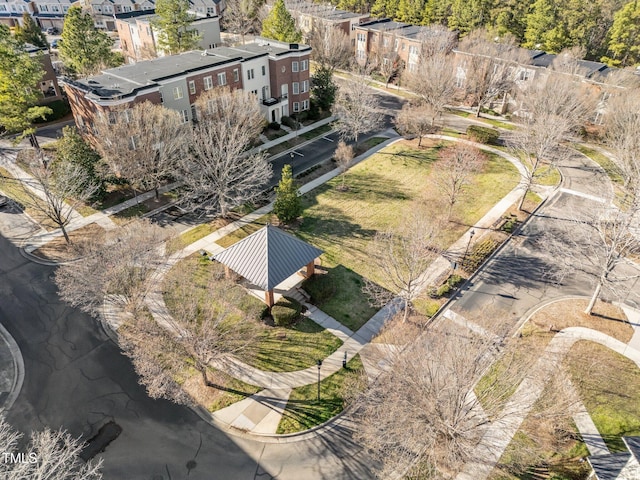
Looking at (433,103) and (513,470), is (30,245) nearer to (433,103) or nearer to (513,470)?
(513,470)

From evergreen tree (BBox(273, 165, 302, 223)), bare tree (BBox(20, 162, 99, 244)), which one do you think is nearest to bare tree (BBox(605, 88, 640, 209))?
evergreen tree (BBox(273, 165, 302, 223))

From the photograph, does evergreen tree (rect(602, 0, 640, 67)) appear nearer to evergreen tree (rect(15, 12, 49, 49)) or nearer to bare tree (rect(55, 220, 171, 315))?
bare tree (rect(55, 220, 171, 315))

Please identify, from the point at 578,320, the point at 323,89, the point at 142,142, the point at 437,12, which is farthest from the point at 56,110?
the point at 437,12

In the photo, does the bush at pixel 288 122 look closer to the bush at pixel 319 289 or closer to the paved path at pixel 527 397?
the bush at pixel 319 289

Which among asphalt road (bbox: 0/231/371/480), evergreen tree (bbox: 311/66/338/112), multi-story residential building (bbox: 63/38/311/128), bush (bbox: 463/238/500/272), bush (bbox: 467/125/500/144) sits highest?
multi-story residential building (bbox: 63/38/311/128)

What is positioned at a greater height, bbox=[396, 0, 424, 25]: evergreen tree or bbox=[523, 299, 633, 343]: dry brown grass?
bbox=[396, 0, 424, 25]: evergreen tree

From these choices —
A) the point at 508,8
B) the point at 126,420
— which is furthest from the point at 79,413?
the point at 508,8
